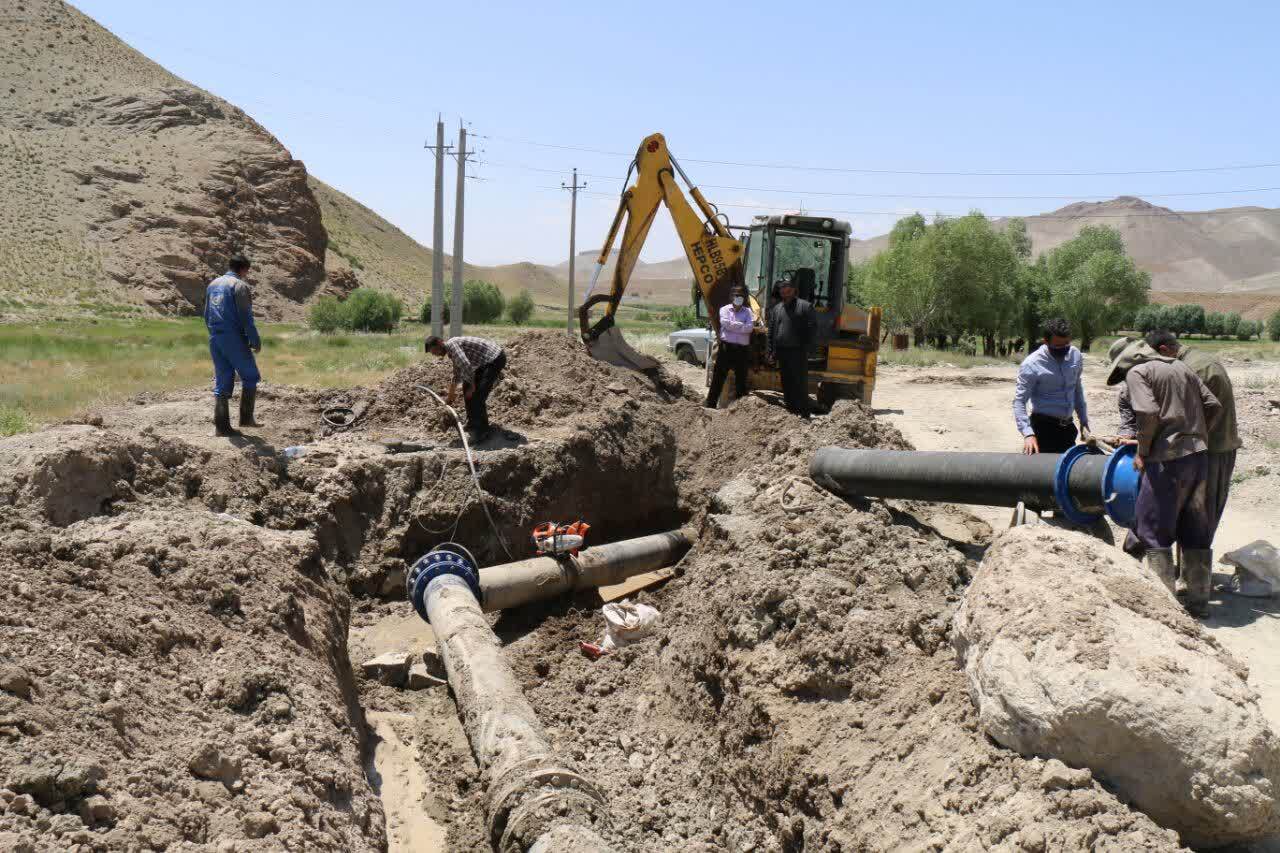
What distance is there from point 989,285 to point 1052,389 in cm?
3946

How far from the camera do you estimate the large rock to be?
3.15m

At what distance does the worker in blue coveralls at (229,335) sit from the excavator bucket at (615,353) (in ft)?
18.1

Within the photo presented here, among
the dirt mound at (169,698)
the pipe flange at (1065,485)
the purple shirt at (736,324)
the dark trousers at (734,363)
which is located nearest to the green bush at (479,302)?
the dark trousers at (734,363)

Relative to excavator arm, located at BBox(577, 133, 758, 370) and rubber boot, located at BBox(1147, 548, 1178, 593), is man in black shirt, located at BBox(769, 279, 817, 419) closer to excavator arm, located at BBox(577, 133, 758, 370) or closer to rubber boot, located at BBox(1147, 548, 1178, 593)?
excavator arm, located at BBox(577, 133, 758, 370)

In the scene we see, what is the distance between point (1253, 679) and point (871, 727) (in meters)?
2.44

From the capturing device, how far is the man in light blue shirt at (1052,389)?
669 cm

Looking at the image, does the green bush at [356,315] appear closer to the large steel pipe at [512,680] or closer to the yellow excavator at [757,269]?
the yellow excavator at [757,269]

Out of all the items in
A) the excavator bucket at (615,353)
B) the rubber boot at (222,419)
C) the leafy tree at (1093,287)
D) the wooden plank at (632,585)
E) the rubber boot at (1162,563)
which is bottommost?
the wooden plank at (632,585)

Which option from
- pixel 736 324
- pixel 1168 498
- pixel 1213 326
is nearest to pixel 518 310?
pixel 1213 326

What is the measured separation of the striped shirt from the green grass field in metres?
6.01

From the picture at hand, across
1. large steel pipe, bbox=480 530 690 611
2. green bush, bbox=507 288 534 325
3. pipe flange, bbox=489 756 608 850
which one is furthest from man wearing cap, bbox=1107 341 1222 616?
green bush, bbox=507 288 534 325

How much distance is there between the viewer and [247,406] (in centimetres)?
897

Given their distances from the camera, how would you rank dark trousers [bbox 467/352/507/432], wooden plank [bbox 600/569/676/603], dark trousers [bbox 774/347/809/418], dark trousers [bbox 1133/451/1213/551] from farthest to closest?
dark trousers [bbox 774/347/809/418] → dark trousers [bbox 467/352/507/432] → wooden plank [bbox 600/569/676/603] → dark trousers [bbox 1133/451/1213/551]

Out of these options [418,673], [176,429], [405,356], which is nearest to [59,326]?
[405,356]
